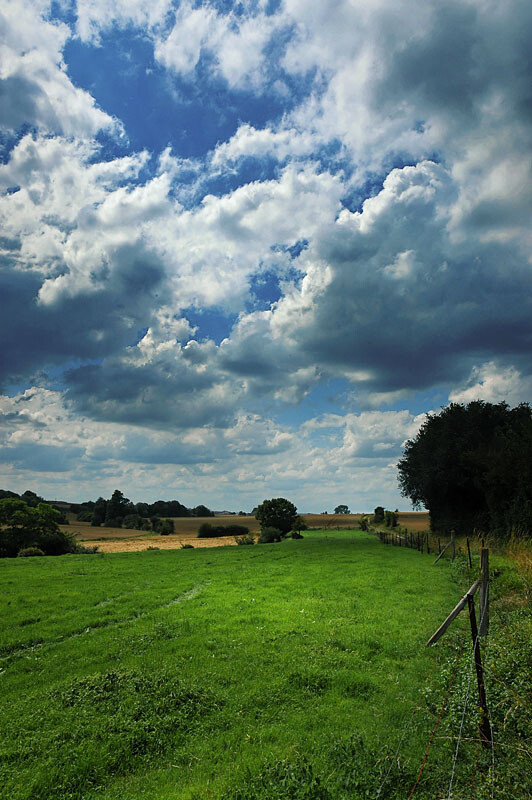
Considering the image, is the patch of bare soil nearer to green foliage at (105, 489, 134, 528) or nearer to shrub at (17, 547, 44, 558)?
shrub at (17, 547, 44, 558)

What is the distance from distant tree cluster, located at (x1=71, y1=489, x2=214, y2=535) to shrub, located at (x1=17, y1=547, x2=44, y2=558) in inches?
1763

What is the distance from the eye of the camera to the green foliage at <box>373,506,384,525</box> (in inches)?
3529

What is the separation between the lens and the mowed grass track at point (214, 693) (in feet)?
22.2

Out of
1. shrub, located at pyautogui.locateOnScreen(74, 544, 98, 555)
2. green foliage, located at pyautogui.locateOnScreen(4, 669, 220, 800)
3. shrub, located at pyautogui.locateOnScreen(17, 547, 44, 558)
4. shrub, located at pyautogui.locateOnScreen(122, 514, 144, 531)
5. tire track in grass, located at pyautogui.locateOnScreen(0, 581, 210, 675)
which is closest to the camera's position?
green foliage, located at pyautogui.locateOnScreen(4, 669, 220, 800)

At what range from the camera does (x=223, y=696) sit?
950 cm

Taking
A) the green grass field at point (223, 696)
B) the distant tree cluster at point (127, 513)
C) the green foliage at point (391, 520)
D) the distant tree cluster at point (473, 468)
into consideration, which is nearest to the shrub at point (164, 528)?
the distant tree cluster at point (127, 513)

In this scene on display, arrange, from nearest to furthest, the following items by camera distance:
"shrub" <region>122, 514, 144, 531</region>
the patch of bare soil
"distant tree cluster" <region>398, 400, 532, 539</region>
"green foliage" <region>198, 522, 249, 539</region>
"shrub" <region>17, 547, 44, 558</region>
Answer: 1. "distant tree cluster" <region>398, 400, 532, 539</region>
2. "shrub" <region>17, 547, 44, 558</region>
3. the patch of bare soil
4. "green foliage" <region>198, 522, 249, 539</region>
5. "shrub" <region>122, 514, 144, 531</region>

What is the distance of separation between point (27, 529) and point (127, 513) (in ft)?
225

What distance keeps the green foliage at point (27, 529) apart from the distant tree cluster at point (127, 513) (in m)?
41.6

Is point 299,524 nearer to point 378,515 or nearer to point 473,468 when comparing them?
point 378,515

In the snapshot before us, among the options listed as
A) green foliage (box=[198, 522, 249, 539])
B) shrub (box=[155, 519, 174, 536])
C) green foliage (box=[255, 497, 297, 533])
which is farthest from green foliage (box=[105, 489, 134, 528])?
green foliage (box=[255, 497, 297, 533])

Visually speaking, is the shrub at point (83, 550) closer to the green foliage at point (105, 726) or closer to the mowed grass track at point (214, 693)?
the mowed grass track at point (214, 693)

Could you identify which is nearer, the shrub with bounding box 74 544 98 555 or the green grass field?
the green grass field

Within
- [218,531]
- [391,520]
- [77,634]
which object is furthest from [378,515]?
[77,634]
